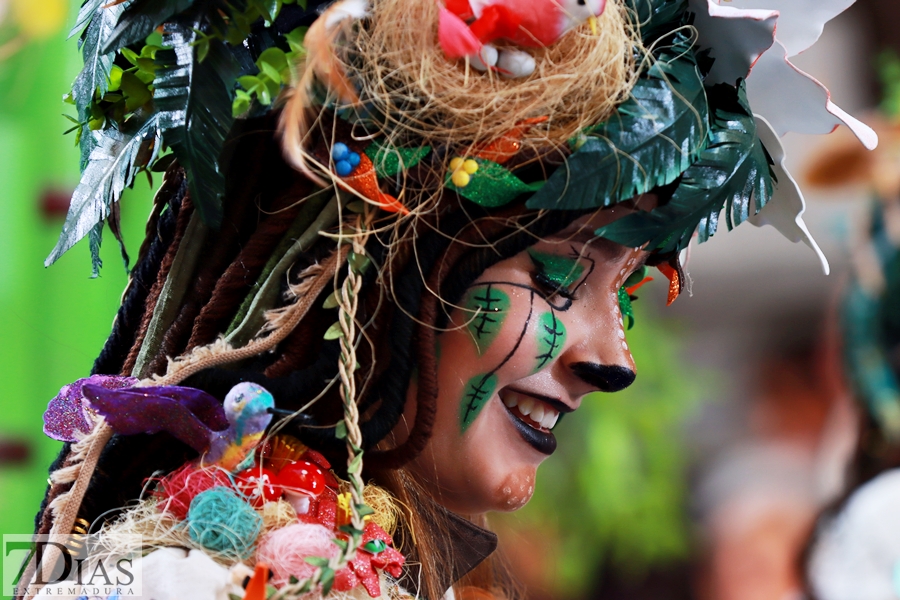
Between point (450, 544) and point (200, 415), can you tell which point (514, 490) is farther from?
point (200, 415)

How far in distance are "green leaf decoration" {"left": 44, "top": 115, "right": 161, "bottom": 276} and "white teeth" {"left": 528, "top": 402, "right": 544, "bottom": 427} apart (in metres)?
0.53

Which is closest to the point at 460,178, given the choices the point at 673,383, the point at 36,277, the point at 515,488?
the point at 515,488

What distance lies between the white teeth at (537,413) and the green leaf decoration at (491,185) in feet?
0.88

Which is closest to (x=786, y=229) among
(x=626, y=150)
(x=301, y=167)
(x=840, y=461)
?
(x=626, y=150)

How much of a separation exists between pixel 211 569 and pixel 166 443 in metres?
0.20

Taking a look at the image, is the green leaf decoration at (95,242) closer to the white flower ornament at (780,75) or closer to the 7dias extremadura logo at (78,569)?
the 7dias extremadura logo at (78,569)

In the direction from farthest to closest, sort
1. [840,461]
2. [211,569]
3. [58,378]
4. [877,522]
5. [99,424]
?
1. [840,461]
2. [877,522]
3. [58,378]
4. [99,424]
5. [211,569]

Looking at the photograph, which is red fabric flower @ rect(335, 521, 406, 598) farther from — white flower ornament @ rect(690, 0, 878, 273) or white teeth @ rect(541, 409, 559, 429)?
white flower ornament @ rect(690, 0, 878, 273)

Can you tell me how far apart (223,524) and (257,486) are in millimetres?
58

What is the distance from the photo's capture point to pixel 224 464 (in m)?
0.88

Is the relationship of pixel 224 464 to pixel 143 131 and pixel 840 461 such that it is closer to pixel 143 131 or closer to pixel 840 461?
pixel 143 131

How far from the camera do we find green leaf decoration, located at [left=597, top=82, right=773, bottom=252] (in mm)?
938

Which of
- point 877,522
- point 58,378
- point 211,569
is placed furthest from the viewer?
point 877,522

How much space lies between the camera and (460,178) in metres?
0.89
